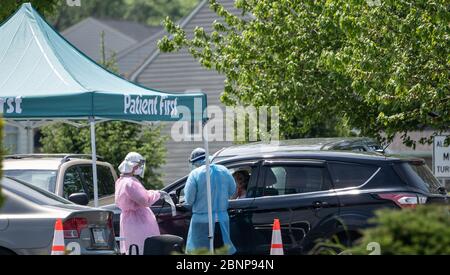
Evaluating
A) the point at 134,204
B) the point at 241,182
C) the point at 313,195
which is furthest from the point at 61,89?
the point at 313,195

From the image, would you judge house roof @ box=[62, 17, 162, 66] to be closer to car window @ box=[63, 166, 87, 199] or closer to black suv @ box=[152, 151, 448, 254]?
car window @ box=[63, 166, 87, 199]

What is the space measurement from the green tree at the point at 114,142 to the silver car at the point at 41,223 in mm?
13824

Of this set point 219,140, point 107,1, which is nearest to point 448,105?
point 219,140

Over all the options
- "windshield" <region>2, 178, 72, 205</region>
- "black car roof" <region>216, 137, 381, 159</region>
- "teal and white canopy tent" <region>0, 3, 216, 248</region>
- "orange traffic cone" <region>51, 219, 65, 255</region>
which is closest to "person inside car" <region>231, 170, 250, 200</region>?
"black car roof" <region>216, 137, 381, 159</region>

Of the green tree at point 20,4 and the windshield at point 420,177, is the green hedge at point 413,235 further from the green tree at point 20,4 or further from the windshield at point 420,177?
the green tree at point 20,4

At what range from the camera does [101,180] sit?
1484 centimetres

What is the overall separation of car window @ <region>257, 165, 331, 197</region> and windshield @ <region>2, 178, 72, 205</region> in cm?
261

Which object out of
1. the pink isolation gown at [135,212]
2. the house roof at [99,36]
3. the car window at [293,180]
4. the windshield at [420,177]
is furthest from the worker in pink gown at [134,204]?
the house roof at [99,36]

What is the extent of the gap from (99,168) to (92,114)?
3.30 metres

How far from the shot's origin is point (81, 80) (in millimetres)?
12328

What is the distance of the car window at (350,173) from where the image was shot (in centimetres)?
1162

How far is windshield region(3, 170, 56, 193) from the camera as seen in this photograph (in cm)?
1302
